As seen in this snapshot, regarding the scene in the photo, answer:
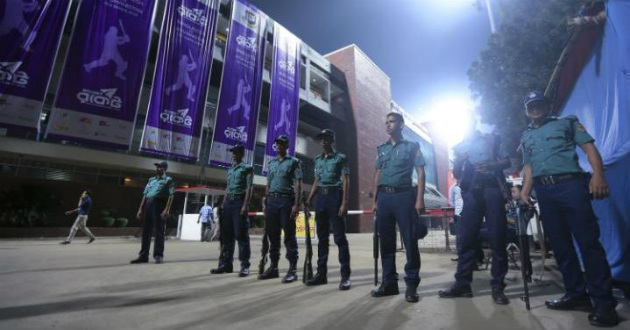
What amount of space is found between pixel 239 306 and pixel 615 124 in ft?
13.8

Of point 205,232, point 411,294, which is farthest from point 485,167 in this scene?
point 205,232

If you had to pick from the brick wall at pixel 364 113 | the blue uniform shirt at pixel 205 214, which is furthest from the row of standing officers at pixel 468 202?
the brick wall at pixel 364 113

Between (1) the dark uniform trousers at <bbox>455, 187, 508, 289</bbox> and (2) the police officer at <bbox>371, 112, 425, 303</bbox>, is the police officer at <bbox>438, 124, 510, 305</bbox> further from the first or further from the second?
(2) the police officer at <bbox>371, 112, 425, 303</bbox>

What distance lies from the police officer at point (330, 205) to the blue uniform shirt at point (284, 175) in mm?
485

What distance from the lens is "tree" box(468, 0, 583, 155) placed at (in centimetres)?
1320

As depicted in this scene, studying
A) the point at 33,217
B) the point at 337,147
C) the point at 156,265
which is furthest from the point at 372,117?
the point at 156,265

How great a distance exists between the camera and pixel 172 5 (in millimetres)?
14422

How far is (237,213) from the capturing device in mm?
5098

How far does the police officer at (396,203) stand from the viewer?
3.38 meters

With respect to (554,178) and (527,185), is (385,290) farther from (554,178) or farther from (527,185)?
(554,178)

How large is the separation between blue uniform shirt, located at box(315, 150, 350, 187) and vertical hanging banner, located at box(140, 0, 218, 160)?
1063 centimetres

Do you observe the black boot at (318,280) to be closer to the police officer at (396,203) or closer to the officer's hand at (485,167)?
the police officer at (396,203)

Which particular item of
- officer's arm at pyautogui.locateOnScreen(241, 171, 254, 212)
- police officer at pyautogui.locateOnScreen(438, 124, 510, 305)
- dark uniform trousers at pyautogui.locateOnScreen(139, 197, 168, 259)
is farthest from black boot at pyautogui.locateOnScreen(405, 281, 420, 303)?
dark uniform trousers at pyautogui.locateOnScreen(139, 197, 168, 259)

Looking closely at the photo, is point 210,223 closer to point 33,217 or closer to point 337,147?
point 33,217
